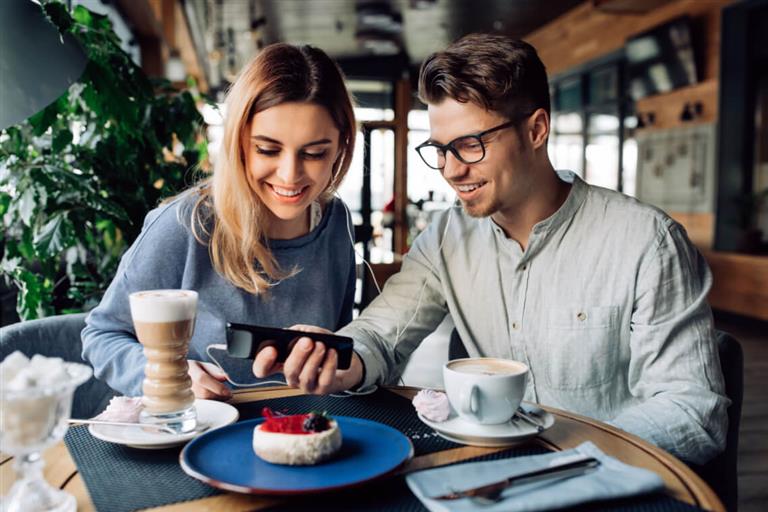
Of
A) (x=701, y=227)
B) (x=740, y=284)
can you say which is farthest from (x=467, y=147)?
(x=701, y=227)

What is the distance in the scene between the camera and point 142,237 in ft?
5.45

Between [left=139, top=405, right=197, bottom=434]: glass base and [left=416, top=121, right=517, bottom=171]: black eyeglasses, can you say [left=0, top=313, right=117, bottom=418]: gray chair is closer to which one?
[left=139, top=405, right=197, bottom=434]: glass base

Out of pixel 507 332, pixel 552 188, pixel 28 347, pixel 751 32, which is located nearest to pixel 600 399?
pixel 507 332

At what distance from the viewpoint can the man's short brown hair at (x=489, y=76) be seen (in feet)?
5.09

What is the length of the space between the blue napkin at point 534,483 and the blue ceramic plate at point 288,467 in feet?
0.23

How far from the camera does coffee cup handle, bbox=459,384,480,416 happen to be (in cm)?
106

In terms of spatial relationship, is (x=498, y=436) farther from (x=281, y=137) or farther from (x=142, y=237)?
(x=142, y=237)

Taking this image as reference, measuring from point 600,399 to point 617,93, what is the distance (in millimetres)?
8100

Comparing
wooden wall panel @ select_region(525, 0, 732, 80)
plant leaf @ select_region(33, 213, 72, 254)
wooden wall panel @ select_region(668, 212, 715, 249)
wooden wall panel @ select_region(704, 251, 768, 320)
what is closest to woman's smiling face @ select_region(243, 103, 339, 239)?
plant leaf @ select_region(33, 213, 72, 254)

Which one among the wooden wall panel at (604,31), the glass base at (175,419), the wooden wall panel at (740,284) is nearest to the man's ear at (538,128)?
the glass base at (175,419)

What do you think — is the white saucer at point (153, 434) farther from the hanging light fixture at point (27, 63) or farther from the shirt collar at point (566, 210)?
the shirt collar at point (566, 210)

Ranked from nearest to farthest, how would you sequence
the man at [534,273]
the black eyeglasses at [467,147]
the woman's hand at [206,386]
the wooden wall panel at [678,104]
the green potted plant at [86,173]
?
the woman's hand at [206,386], the man at [534,273], the black eyeglasses at [467,147], the green potted plant at [86,173], the wooden wall panel at [678,104]

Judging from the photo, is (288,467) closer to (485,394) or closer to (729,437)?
(485,394)

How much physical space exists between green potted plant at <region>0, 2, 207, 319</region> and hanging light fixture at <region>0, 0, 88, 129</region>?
48 centimetres
